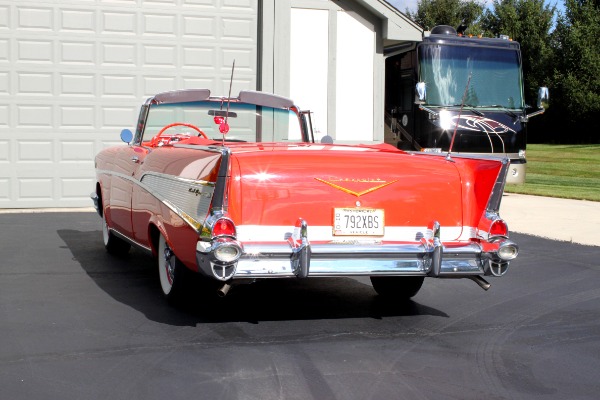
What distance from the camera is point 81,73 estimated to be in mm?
13602

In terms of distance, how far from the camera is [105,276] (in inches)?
296

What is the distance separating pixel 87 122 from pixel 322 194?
8.97 m

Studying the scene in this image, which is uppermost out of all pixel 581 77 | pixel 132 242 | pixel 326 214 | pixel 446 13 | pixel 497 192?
pixel 446 13

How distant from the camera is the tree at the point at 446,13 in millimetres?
53812

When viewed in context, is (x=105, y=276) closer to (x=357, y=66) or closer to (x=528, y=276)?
(x=528, y=276)

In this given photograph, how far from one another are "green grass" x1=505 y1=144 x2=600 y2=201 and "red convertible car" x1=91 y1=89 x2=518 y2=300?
11.5m

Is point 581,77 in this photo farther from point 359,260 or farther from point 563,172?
point 359,260

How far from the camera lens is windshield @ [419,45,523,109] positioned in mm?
15445

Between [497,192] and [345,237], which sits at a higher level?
[497,192]

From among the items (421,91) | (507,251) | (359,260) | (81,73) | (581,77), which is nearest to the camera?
(359,260)

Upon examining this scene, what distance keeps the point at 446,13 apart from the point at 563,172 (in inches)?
1145

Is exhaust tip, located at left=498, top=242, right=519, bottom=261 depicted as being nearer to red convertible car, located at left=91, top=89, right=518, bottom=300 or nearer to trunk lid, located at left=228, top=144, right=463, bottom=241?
red convertible car, located at left=91, top=89, right=518, bottom=300

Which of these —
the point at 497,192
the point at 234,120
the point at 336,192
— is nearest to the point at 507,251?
the point at 497,192

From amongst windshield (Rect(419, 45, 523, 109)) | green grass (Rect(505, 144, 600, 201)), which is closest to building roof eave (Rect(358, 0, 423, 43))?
windshield (Rect(419, 45, 523, 109))
